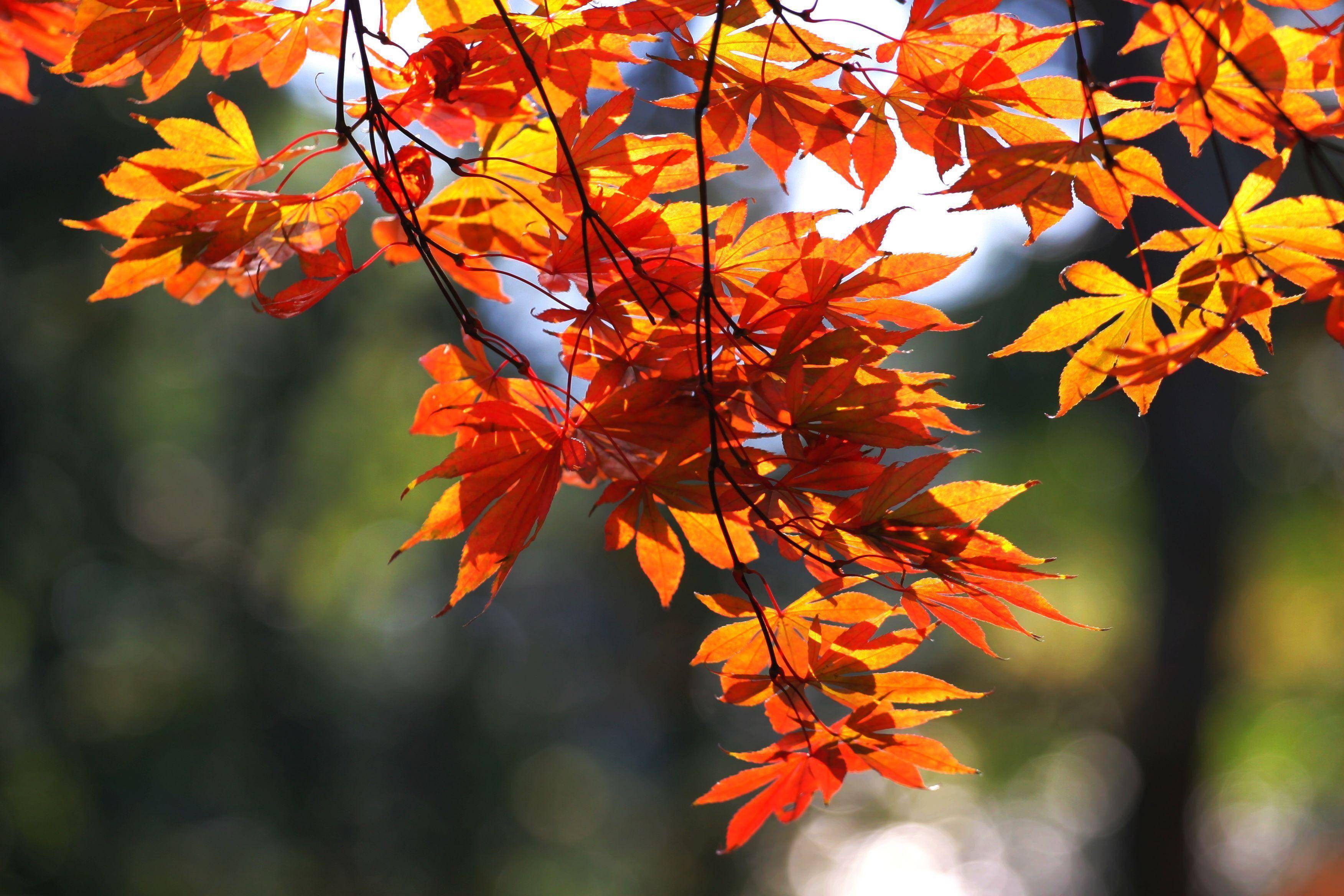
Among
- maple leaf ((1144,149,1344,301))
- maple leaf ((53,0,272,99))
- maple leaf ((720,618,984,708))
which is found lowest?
maple leaf ((720,618,984,708))

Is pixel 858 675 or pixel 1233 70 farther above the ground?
pixel 1233 70

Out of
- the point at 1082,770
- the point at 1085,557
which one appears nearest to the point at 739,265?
the point at 1085,557

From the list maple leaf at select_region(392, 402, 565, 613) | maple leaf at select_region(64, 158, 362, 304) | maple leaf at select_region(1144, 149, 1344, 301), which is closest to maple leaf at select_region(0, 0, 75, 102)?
maple leaf at select_region(64, 158, 362, 304)

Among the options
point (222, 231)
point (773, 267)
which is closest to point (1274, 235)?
point (773, 267)

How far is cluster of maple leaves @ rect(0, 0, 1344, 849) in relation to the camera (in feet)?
1.49

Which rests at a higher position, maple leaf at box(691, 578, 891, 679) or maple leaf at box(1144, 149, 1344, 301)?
maple leaf at box(1144, 149, 1344, 301)

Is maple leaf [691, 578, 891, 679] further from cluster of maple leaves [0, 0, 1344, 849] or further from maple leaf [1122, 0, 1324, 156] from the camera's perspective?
maple leaf [1122, 0, 1324, 156]

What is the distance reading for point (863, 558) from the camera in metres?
0.49

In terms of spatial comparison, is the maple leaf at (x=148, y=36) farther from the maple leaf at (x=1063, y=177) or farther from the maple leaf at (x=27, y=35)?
the maple leaf at (x=1063, y=177)

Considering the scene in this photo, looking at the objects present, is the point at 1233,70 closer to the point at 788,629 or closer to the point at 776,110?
the point at 776,110

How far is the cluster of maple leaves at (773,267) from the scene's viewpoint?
0.46 metres

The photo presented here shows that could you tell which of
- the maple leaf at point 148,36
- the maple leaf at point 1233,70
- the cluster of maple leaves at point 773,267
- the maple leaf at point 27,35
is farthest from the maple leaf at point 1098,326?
the maple leaf at point 27,35

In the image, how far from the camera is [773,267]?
593 mm

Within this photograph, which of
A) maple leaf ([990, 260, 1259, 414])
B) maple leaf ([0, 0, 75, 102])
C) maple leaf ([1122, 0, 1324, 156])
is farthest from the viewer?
maple leaf ([0, 0, 75, 102])
